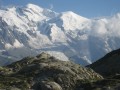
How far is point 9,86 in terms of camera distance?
282ft

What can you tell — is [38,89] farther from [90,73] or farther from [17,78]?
[90,73]

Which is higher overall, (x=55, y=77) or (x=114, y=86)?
(x=55, y=77)

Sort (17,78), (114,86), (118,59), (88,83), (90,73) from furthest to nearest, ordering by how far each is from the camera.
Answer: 1. (118,59)
2. (90,73)
3. (17,78)
4. (88,83)
5. (114,86)

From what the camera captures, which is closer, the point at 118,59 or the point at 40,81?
the point at 40,81

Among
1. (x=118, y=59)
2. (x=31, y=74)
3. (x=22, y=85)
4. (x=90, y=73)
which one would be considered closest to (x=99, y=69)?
(x=118, y=59)

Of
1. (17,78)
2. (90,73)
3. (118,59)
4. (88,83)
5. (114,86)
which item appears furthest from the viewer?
(118,59)

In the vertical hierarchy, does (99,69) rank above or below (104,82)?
above

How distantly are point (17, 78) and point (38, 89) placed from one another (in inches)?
461

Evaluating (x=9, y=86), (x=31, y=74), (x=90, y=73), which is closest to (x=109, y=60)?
(x=90, y=73)

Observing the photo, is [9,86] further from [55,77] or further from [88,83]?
[88,83]

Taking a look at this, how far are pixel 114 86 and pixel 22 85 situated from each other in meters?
22.5

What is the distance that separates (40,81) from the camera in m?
89.8

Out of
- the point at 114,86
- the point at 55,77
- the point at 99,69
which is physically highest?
the point at 99,69

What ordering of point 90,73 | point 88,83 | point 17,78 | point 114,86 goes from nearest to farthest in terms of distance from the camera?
point 114,86 < point 88,83 < point 17,78 < point 90,73
